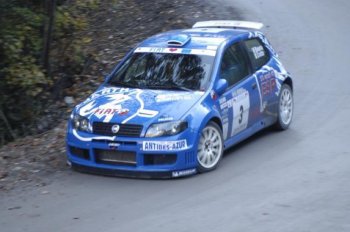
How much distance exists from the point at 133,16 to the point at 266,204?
400 inches

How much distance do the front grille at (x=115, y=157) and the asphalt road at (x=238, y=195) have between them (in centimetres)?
23

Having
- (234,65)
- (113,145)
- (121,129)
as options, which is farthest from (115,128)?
(234,65)

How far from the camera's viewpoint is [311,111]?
40.1 feet

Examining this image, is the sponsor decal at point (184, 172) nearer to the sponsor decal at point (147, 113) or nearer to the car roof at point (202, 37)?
the sponsor decal at point (147, 113)

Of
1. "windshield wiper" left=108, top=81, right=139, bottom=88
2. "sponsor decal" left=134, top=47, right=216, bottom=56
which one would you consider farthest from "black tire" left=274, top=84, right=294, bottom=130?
"windshield wiper" left=108, top=81, right=139, bottom=88

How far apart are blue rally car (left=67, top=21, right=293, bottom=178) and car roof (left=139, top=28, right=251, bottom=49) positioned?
0.05ft

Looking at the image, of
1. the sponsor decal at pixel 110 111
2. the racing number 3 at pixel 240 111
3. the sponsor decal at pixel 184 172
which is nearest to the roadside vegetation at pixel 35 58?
the sponsor decal at pixel 110 111

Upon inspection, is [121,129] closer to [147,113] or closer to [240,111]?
[147,113]

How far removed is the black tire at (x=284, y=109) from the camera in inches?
444

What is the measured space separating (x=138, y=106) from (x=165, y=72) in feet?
3.23

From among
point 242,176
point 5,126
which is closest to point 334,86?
point 242,176

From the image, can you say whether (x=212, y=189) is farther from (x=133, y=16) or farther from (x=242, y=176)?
A: (x=133, y=16)

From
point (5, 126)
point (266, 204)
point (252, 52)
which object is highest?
point (252, 52)

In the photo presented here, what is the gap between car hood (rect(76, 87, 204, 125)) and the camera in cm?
902
